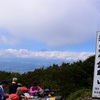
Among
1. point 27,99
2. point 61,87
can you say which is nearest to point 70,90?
point 61,87

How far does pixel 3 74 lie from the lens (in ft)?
99.9

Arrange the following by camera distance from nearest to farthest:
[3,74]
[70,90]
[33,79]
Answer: [70,90] → [33,79] → [3,74]

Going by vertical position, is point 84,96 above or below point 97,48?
below

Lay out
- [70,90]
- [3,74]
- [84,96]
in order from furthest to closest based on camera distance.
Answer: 1. [3,74]
2. [70,90]
3. [84,96]

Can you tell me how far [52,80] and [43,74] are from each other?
258 cm

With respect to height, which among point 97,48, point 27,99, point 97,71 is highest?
point 97,48

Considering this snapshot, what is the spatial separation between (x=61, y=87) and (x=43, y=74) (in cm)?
429

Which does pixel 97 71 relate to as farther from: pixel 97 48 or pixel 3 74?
pixel 3 74

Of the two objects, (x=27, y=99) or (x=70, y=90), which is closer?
(x=27, y=99)

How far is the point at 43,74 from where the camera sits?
82.7 feet

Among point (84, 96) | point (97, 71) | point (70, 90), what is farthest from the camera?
point (70, 90)

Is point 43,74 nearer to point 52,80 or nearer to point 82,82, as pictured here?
point 52,80

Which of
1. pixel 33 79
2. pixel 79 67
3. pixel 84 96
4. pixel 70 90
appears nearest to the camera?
pixel 84 96

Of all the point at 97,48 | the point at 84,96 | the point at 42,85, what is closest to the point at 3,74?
the point at 42,85
